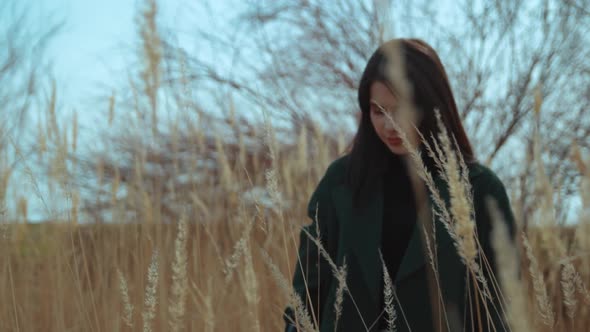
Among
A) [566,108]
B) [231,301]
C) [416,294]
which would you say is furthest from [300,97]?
[416,294]

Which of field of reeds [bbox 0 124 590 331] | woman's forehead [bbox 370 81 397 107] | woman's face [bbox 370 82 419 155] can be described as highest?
woman's forehead [bbox 370 81 397 107]

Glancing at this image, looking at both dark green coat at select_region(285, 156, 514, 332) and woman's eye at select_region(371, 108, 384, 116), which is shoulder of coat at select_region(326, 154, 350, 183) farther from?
woman's eye at select_region(371, 108, 384, 116)

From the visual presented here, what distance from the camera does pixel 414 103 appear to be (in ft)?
5.55

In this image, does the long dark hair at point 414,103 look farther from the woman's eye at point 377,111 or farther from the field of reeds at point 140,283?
the field of reeds at point 140,283

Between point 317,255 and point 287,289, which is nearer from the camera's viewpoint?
point 287,289

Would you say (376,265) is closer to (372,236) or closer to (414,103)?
(372,236)

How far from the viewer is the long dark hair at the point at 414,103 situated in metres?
1.70

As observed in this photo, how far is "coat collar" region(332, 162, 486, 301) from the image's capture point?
162 cm

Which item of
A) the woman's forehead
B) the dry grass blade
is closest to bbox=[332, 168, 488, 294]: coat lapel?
the woman's forehead

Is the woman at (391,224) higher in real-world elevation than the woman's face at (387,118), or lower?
lower

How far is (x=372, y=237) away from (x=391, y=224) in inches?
4.5

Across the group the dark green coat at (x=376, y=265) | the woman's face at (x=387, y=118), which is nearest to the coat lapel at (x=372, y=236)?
the dark green coat at (x=376, y=265)

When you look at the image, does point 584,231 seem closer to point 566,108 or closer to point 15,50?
point 566,108

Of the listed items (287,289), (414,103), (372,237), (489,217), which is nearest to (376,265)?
(372,237)
